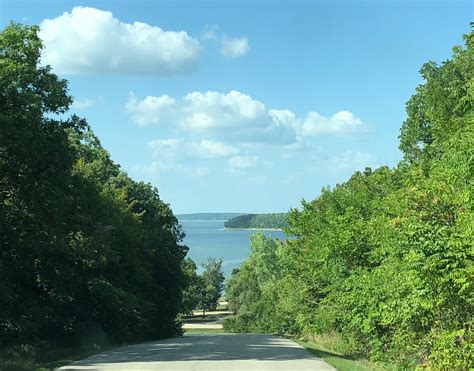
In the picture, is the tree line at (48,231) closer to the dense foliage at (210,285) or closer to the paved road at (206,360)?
the paved road at (206,360)

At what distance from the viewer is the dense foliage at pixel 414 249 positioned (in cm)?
1038

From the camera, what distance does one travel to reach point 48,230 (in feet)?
63.5

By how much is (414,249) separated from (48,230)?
13316 mm

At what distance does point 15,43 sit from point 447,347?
51.4 ft

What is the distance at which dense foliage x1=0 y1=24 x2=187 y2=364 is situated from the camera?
18031mm

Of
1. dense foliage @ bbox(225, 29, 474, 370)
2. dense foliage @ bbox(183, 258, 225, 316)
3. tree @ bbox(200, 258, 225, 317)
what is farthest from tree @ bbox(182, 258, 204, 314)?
dense foliage @ bbox(225, 29, 474, 370)

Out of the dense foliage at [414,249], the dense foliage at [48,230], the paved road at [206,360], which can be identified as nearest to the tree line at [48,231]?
the dense foliage at [48,230]

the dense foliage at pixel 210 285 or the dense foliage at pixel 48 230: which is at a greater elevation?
the dense foliage at pixel 48 230

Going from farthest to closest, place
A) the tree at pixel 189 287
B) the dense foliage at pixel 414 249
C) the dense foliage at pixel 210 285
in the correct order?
the dense foliage at pixel 210 285 → the tree at pixel 189 287 → the dense foliage at pixel 414 249

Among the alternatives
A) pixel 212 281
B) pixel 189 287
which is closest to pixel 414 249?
pixel 189 287

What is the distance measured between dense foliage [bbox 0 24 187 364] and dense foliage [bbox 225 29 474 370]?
10.4 metres

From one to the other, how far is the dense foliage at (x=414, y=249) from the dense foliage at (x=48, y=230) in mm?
10370

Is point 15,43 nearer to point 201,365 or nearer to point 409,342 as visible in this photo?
point 201,365

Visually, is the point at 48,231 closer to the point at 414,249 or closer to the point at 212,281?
the point at 414,249
